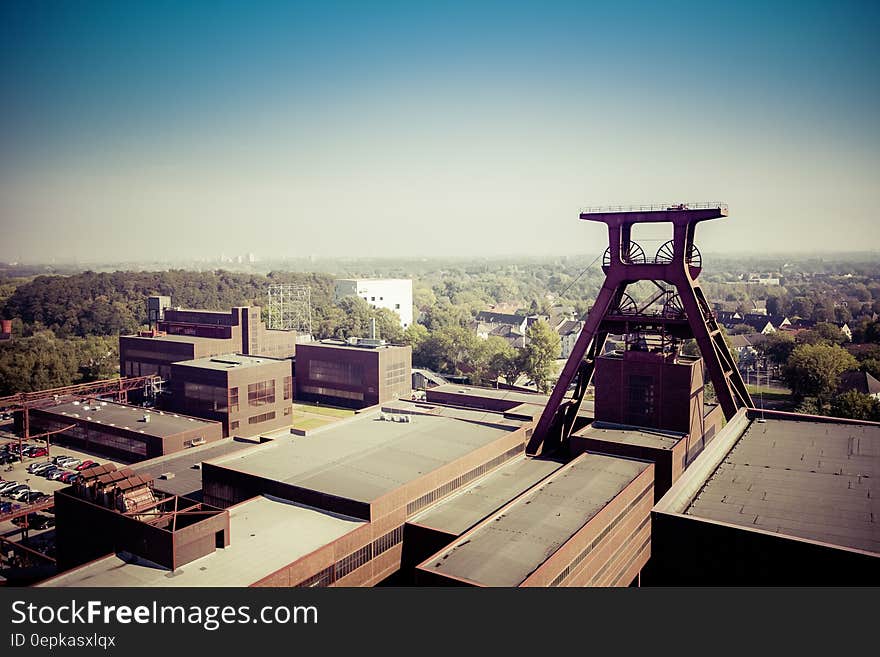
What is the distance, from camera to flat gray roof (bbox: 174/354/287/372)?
159ft

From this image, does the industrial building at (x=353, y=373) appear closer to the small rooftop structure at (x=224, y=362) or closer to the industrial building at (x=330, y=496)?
the small rooftop structure at (x=224, y=362)

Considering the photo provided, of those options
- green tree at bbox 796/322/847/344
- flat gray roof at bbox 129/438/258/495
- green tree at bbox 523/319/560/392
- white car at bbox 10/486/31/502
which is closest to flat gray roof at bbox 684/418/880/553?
flat gray roof at bbox 129/438/258/495

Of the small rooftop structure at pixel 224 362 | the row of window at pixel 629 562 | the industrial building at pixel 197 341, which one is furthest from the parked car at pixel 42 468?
the row of window at pixel 629 562

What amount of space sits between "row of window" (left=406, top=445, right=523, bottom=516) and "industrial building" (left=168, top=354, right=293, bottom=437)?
77.5ft

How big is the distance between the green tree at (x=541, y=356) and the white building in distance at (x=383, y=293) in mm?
55450

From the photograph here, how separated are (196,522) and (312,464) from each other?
8.17 metres

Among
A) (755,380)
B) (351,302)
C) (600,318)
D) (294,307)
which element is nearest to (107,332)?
(294,307)

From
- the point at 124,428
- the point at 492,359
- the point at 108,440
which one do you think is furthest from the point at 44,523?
the point at 492,359

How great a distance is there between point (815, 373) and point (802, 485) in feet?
133

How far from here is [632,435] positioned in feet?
103

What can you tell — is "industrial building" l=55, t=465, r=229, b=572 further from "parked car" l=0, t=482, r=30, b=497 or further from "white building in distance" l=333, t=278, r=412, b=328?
"white building in distance" l=333, t=278, r=412, b=328

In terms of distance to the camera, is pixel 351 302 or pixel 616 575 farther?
pixel 351 302

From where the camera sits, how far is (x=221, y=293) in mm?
118375

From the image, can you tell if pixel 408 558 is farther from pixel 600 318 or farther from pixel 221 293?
pixel 221 293
